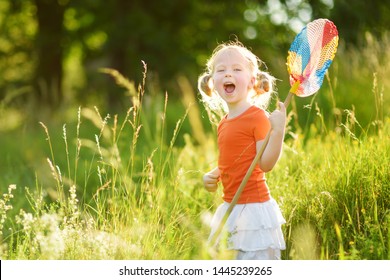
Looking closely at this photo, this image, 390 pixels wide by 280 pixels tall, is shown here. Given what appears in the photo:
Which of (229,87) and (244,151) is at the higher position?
(229,87)

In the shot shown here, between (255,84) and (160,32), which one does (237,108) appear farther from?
(160,32)

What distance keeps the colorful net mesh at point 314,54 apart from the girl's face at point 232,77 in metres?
0.24

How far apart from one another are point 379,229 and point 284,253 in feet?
2.00

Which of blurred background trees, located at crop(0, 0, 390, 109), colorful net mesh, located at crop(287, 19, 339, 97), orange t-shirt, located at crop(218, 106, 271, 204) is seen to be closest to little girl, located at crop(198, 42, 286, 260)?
orange t-shirt, located at crop(218, 106, 271, 204)

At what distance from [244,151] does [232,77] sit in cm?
37

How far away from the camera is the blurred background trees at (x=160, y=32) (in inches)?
483

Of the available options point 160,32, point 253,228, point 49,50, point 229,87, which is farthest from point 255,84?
point 49,50

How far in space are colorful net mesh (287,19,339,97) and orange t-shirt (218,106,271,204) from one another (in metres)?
0.27

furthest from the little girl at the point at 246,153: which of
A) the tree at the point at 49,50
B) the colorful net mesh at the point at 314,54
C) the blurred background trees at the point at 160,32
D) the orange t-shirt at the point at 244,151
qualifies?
the tree at the point at 49,50

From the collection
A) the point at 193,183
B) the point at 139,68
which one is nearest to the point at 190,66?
the point at 139,68

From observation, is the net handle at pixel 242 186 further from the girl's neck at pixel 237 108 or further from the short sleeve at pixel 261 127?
the girl's neck at pixel 237 108

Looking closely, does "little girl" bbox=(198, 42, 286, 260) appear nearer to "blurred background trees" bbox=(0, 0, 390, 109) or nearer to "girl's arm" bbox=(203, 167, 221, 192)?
"girl's arm" bbox=(203, 167, 221, 192)

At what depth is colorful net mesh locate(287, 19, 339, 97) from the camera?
3.25 m

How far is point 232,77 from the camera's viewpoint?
Answer: 10.7ft
